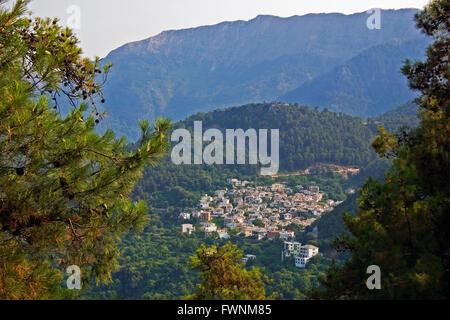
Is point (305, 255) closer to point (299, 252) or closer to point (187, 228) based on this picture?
point (299, 252)

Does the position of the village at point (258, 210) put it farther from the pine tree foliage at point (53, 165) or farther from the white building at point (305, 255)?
the pine tree foliage at point (53, 165)

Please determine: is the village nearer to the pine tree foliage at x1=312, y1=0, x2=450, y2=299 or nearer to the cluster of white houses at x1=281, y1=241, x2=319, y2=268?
the cluster of white houses at x1=281, y1=241, x2=319, y2=268

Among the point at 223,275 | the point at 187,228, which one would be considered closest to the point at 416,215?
the point at 223,275

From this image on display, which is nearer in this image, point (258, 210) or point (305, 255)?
point (305, 255)

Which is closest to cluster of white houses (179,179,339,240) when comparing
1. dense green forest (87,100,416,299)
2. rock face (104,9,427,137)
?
dense green forest (87,100,416,299)

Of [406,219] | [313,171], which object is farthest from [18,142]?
[313,171]

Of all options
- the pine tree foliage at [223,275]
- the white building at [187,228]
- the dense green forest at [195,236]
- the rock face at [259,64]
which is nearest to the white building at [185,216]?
the dense green forest at [195,236]
